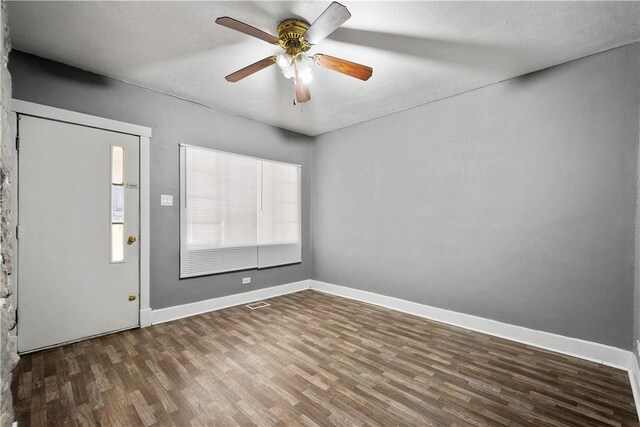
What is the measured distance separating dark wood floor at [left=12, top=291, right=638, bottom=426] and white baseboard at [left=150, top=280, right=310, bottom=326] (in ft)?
0.81

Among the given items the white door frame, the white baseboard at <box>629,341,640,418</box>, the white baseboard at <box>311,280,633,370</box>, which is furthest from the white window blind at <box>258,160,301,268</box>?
the white baseboard at <box>629,341,640,418</box>

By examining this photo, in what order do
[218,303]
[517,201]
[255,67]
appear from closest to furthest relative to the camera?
[255,67] → [517,201] → [218,303]

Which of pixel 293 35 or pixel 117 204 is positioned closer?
pixel 293 35

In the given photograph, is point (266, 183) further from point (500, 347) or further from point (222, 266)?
point (500, 347)

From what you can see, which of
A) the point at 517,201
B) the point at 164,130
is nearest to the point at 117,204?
the point at 164,130

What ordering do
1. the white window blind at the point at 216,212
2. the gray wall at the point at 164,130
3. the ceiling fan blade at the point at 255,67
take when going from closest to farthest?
1. the ceiling fan blade at the point at 255,67
2. the gray wall at the point at 164,130
3. the white window blind at the point at 216,212

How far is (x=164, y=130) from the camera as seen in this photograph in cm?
361

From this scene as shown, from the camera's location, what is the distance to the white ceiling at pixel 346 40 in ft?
7.01

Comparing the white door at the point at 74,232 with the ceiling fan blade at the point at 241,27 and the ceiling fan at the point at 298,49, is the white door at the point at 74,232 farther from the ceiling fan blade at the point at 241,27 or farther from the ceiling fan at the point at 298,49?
→ the ceiling fan blade at the point at 241,27

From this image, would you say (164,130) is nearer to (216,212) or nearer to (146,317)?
(216,212)

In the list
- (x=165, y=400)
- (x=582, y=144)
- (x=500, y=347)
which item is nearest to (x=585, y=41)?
(x=582, y=144)

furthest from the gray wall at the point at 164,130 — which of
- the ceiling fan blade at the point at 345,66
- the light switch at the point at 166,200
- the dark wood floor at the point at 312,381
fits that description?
the ceiling fan blade at the point at 345,66

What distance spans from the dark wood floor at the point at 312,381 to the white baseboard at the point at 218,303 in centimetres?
25

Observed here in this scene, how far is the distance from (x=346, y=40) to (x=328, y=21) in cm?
69
